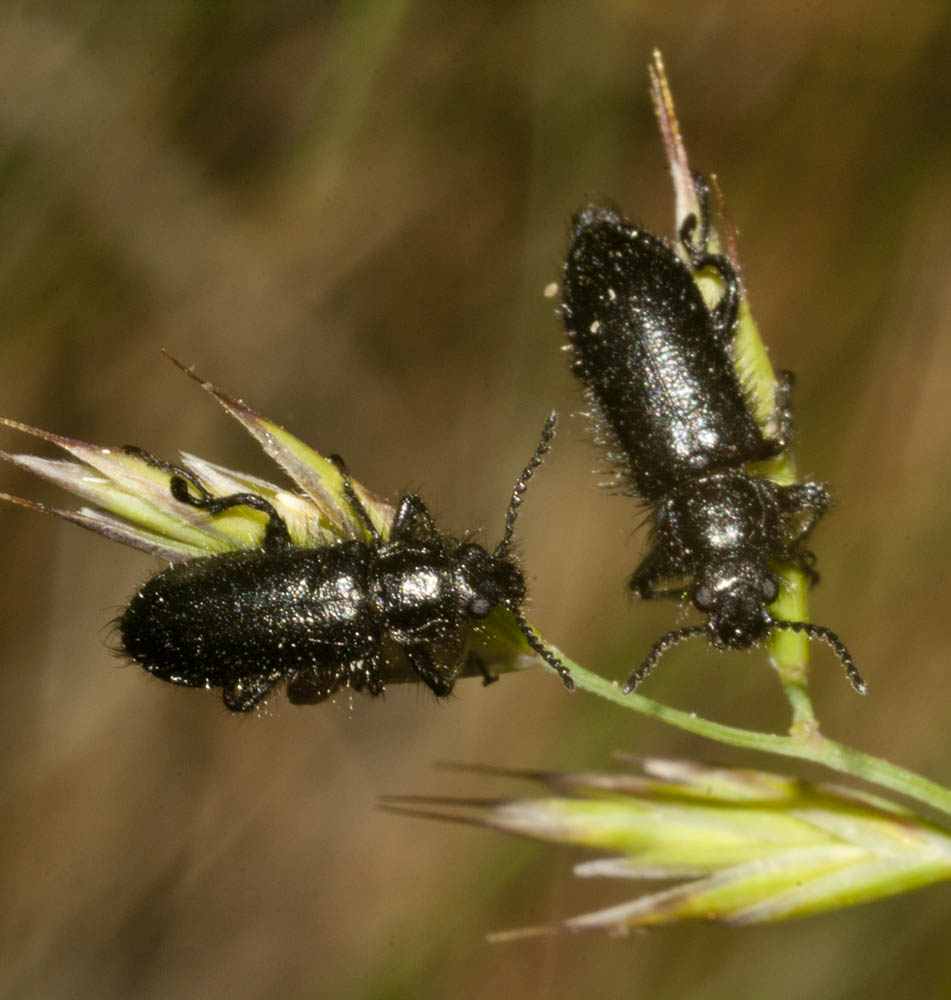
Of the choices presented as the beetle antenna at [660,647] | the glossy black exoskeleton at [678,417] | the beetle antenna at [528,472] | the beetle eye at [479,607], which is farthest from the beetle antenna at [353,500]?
the glossy black exoskeleton at [678,417]

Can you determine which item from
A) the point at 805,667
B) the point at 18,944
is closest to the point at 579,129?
the point at 805,667

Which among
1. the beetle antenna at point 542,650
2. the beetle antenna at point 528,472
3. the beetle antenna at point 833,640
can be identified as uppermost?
the beetle antenna at point 528,472

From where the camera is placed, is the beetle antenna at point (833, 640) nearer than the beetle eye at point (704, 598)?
Yes

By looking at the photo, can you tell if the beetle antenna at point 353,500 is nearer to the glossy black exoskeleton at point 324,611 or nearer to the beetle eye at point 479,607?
the glossy black exoskeleton at point 324,611

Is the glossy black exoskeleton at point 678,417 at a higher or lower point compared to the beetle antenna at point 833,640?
higher

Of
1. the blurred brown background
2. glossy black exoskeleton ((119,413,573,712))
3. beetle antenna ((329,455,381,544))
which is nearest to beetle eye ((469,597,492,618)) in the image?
glossy black exoskeleton ((119,413,573,712))

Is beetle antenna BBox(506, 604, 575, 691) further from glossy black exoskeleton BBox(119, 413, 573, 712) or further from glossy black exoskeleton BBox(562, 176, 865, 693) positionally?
glossy black exoskeleton BBox(562, 176, 865, 693)
